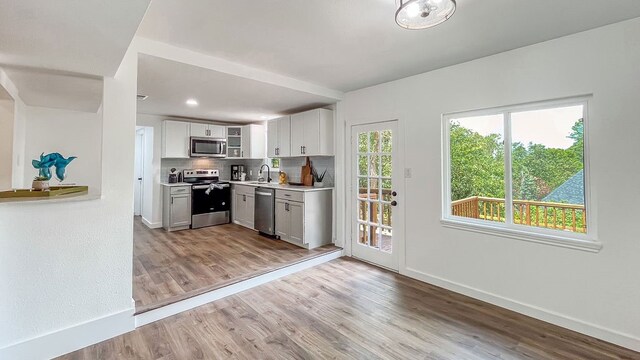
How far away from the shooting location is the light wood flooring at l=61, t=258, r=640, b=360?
1.98 metres

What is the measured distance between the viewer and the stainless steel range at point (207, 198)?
5375 millimetres

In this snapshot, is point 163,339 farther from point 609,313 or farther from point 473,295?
point 609,313

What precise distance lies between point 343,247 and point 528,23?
10.6 ft

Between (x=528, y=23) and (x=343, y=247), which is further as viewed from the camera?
(x=343, y=247)

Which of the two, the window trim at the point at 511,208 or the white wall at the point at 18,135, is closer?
the window trim at the point at 511,208

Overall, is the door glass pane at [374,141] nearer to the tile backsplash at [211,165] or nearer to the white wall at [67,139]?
the tile backsplash at [211,165]

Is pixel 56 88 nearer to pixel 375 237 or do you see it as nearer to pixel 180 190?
pixel 180 190

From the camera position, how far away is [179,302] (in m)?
2.50

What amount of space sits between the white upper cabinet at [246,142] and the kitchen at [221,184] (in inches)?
0.9

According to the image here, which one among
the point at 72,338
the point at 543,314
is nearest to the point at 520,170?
the point at 543,314

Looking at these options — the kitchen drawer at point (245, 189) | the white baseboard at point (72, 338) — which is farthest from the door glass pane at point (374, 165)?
the white baseboard at point (72, 338)

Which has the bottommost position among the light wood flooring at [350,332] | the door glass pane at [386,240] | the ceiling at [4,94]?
the light wood flooring at [350,332]

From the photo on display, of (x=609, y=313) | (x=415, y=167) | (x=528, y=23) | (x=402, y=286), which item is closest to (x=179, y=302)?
(x=402, y=286)

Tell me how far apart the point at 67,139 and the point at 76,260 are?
7.33 ft
